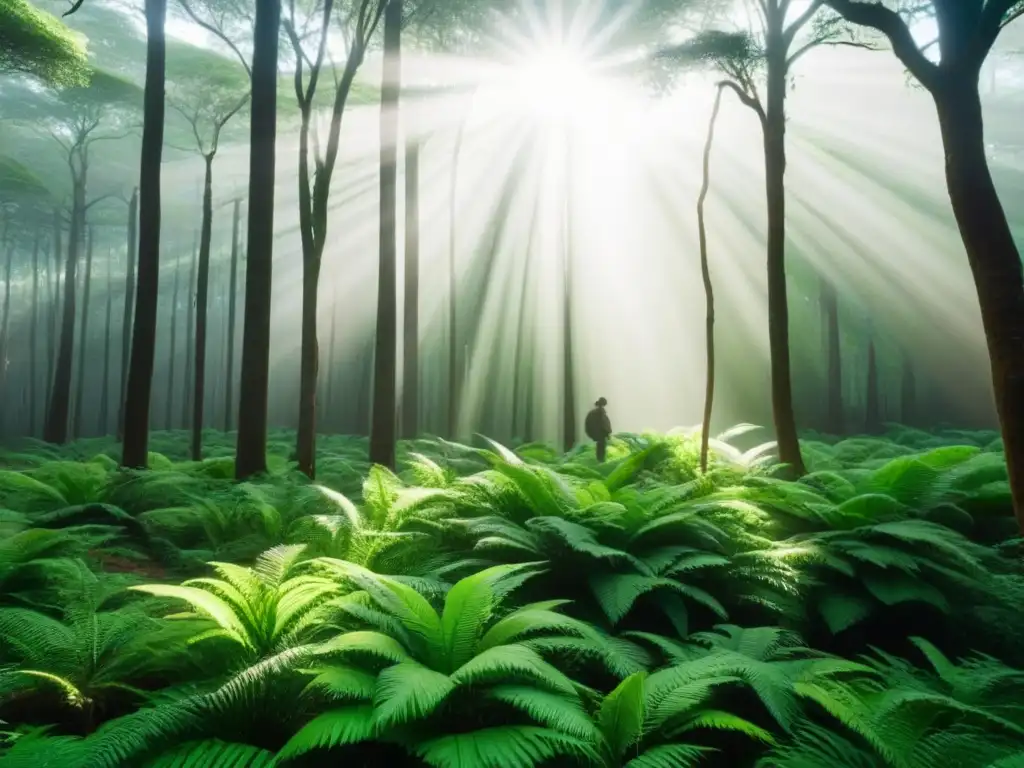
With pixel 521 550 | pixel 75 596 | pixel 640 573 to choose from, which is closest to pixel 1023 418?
pixel 640 573

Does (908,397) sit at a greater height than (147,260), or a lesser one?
lesser

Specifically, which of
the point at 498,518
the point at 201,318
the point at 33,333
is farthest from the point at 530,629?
the point at 33,333

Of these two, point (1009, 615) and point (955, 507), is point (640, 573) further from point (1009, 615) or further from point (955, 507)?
point (955, 507)

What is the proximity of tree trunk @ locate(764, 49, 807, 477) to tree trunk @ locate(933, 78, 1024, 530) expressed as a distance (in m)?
3.86

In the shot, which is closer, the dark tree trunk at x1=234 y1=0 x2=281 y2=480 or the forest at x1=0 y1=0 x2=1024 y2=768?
the forest at x1=0 y1=0 x2=1024 y2=768

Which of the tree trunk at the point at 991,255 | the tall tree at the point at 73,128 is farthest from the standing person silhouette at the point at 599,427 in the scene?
the tall tree at the point at 73,128

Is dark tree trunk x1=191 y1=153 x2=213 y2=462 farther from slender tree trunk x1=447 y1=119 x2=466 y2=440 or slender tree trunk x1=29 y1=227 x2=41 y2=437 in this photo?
slender tree trunk x1=29 y1=227 x2=41 y2=437

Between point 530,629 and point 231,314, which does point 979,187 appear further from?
point 231,314

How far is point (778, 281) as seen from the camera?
8.56m

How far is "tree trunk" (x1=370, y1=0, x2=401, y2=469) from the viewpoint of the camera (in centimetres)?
1128

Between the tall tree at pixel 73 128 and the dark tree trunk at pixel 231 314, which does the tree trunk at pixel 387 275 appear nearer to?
the tall tree at pixel 73 128

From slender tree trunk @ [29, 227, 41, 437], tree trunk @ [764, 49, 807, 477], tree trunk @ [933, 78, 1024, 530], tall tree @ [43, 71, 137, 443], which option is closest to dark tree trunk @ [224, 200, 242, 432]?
tall tree @ [43, 71, 137, 443]

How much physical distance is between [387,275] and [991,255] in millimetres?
9402

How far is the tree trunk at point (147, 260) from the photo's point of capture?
10.3 meters
